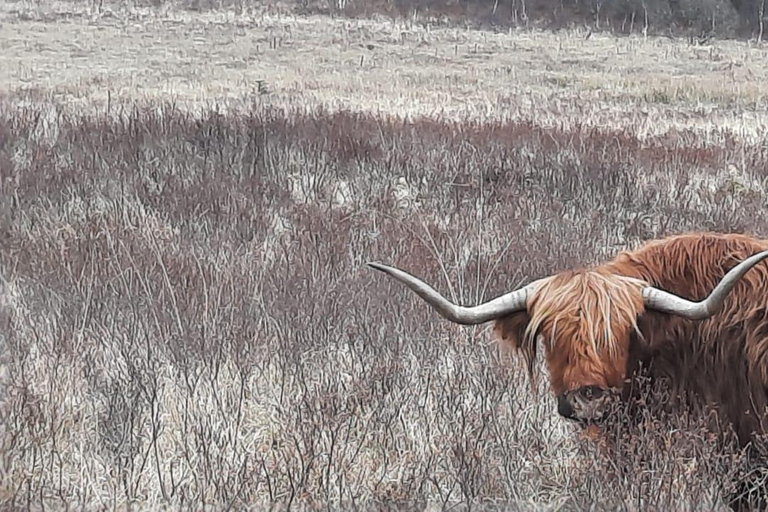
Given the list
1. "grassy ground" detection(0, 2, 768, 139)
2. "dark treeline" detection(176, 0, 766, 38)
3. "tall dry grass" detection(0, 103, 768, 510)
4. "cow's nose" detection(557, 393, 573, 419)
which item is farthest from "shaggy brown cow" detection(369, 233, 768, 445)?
"dark treeline" detection(176, 0, 766, 38)

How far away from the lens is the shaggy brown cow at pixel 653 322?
321 centimetres

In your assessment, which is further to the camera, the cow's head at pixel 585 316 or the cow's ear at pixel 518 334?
the cow's ear at pixel 518 334

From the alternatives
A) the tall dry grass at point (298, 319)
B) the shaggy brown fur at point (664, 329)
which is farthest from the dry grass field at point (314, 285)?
the shaggy brown fur at point (664, 329)

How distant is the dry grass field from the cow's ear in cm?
40

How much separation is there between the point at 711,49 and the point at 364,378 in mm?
28444

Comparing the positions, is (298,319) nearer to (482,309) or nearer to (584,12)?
(482,309)

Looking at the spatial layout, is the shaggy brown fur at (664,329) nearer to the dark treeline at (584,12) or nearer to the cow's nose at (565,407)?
the cow's nose at (565,407)

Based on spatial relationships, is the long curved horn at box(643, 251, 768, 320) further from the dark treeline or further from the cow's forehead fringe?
the dark treeline

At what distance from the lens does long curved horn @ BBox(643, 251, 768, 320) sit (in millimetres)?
3077

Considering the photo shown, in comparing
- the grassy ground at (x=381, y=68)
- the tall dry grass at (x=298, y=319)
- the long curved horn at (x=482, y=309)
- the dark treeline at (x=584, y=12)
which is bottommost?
the tall dry grass at (x=298, y=319)

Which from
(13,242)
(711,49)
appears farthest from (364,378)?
(711,49)

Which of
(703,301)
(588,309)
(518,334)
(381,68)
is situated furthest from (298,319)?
(381,68)

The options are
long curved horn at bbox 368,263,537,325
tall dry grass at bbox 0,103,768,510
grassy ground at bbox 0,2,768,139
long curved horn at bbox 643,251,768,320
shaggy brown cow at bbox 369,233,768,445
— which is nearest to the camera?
long curved horn at bbox 643,251,768,320

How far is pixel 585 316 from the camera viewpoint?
325 cm
